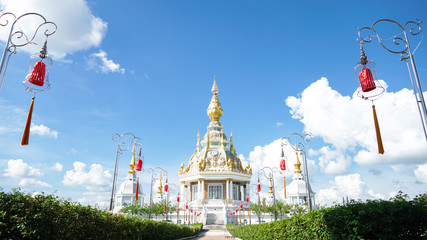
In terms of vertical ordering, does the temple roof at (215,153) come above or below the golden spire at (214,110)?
below

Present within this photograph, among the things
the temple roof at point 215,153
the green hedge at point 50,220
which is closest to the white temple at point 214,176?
the temple roof at point 215,153

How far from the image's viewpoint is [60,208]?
7.36 m

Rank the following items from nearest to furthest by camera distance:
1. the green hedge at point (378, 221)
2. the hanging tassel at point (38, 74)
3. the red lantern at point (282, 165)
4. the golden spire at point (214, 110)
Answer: the green hedge at point (378, 221) → the hanging tassel at point (38, 74) → the red lantern at point (282, 165) → the golden spire at point (214, 110)

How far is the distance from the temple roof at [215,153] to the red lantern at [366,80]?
40795 millimetres

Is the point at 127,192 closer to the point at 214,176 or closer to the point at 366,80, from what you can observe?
the point at 214,176

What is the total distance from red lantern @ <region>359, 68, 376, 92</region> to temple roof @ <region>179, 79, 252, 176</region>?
134 ft

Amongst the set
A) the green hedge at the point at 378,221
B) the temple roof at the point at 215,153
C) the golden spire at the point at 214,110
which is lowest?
the green hedge at the point at 378,221

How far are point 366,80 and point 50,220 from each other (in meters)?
12.0

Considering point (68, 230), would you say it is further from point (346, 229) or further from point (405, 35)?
point (405, 35)

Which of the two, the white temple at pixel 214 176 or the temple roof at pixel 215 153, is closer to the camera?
the white temple at pixel 214 176

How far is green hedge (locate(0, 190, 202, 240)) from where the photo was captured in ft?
19.5

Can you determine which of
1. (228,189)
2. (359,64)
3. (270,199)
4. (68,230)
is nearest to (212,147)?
(228,189)

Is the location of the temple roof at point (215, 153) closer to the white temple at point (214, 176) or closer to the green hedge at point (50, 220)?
the white temple at point (214, 176)

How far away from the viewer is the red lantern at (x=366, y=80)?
11.5 m
